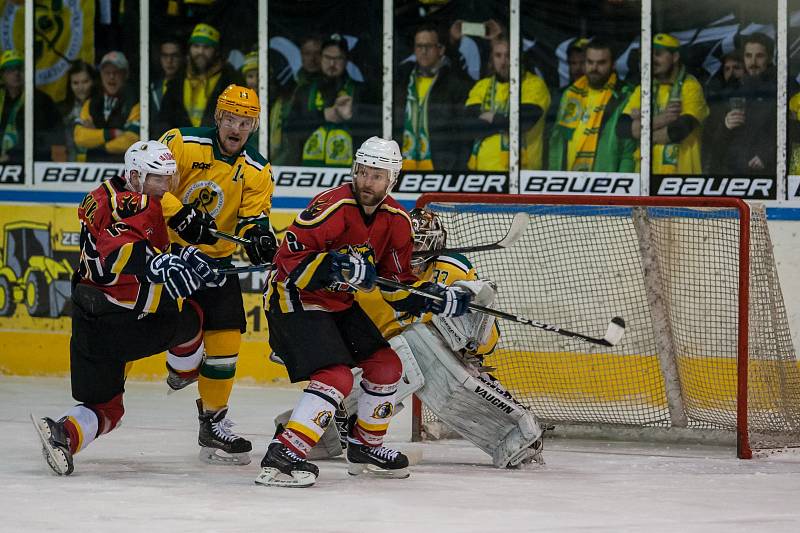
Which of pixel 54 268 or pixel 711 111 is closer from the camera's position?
pixel 711 111

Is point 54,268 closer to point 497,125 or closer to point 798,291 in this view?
point 497,125

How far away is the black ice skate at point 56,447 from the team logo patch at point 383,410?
3.08ft

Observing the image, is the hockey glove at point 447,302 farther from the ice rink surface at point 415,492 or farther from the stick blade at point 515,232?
the ice rink surface at point 415,492

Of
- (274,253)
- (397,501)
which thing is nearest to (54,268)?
(274,253)

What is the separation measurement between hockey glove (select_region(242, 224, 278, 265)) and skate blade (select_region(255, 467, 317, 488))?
34.9 inches

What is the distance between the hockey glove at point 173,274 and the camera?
14.6 ft

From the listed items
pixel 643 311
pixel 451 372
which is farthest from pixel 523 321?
pixel 643 311

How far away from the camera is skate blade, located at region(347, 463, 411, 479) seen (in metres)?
4.59

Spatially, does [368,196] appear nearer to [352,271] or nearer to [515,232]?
[352,271]

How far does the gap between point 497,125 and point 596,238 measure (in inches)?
39.7

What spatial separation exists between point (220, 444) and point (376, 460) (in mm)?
650

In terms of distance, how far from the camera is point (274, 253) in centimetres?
498

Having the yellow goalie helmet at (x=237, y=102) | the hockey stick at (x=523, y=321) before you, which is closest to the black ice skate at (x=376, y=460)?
the hockey stick at (x=523, y=321)

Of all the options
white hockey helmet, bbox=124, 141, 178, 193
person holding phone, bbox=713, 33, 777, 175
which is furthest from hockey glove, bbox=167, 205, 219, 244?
person holding phone, bbox=713, 33, 777, 175
